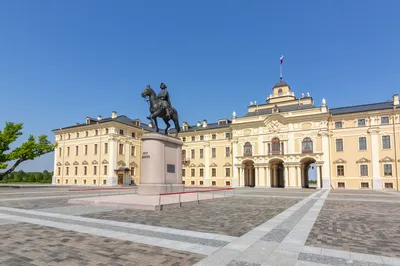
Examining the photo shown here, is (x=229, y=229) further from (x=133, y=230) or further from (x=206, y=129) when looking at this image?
(x=206, y=129)

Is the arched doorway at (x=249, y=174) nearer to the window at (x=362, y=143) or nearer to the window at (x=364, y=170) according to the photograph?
the window at (x=364, y=170)

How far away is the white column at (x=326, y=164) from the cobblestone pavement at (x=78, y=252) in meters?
41.0

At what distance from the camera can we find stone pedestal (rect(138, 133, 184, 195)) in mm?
16348

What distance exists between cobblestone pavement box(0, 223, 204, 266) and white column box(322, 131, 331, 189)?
40980 mm

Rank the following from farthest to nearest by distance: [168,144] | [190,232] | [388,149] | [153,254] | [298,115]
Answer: [298,115], [388,149], [168,144], [190,232], [153,254]

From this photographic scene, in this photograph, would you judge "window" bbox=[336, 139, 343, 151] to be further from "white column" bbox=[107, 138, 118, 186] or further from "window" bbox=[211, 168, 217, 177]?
"white column" bbox=[107, 138, 118, 186]

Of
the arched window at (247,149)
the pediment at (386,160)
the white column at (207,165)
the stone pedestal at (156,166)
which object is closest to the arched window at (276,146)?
the arched window at (247,149)

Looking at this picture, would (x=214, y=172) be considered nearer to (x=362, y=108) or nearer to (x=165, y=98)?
(x=362, y=108)

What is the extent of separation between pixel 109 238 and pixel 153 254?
1864mm

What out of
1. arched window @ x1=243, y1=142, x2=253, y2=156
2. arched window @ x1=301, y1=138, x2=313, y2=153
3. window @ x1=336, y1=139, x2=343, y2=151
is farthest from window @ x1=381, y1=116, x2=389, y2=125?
arched window @ x1=243, y1=142, x2=253, y2=156

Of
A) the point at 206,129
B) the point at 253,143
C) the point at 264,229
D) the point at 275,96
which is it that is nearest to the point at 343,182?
the point at 253,143

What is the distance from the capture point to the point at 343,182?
4119 cm

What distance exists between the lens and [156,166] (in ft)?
54.6

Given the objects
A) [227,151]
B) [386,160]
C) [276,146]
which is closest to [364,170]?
[386,160]
